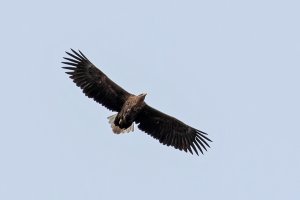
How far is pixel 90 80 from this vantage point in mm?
26266

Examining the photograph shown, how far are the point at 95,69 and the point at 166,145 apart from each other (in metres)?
3.48

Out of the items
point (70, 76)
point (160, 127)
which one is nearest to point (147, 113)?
point (160, 127)

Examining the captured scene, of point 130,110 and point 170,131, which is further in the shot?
point 170,131

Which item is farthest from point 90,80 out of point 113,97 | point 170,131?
point 170,131

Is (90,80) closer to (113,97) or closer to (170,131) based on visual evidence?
(113,97)

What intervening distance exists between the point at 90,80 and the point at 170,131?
10.3 feet

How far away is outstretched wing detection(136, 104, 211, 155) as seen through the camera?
88.4ft

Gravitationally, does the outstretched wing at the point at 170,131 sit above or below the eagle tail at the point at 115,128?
above

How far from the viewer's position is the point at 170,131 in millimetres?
27328

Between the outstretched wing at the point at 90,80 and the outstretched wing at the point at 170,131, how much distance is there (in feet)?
3.52

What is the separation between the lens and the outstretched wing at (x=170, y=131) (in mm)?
26938

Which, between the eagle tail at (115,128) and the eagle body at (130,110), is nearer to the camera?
the eagle body at (130,110)

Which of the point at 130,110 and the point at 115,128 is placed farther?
the point at 115,128

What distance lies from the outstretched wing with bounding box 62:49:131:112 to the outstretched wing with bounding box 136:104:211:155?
1.07 m
